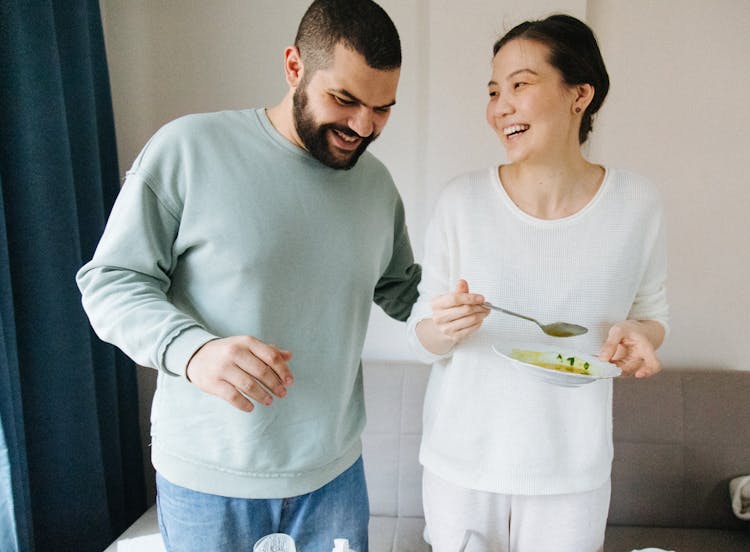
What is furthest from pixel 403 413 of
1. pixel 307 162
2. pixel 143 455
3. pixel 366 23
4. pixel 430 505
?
pixel 366 23

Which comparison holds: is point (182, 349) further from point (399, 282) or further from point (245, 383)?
point (399, 282)

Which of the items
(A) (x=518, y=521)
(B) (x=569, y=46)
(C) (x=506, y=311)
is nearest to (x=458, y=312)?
(C) (x=506, y=311)

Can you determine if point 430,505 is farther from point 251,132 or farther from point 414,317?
point 251,132

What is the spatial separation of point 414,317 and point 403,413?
100 centimetres

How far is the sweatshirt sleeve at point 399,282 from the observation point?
1.35m

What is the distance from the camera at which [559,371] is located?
0.94m

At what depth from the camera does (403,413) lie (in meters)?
2.09

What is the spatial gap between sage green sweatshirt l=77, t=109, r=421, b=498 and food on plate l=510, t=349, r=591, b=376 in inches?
12.6

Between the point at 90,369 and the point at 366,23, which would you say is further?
the point at 90,369

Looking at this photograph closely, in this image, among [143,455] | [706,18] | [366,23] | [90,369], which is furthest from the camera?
[143,455]

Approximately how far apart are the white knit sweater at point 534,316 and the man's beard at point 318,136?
0.22 m

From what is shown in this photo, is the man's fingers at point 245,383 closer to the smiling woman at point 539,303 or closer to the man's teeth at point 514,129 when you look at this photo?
the smiling woman at point 539,303

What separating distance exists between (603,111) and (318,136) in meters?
1.40

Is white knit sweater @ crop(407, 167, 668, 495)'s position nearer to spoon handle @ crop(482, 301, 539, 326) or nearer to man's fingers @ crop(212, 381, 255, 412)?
spoon handle @ crop(482, 301, 539, 326)
